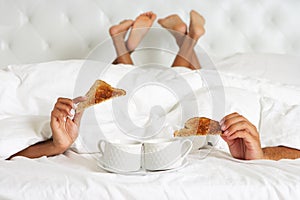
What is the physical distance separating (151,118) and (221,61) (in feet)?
2.42

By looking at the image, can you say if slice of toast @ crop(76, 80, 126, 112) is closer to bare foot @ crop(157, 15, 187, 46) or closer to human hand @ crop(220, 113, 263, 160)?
human hand @ crop(220, 113, 263, 160)

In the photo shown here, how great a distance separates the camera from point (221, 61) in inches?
89.1

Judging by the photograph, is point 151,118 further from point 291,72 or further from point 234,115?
point 291,72

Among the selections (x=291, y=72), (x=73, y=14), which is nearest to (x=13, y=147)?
(x=73, y=14)

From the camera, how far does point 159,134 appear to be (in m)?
1.55

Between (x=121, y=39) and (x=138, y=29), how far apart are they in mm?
91

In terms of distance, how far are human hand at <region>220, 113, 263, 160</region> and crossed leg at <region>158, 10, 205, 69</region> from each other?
87 centimetres

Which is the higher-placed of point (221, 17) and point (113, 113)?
point (221, 17)

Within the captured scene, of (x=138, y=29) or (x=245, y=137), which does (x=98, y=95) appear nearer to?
(x=245, y=137)

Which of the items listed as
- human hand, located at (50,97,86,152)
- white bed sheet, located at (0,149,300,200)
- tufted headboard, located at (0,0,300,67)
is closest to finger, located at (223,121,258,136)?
white bed sheet, located at (0,149,300,200)

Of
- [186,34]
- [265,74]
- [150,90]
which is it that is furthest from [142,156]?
[186,34]

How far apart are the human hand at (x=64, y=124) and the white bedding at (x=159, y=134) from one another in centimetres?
4

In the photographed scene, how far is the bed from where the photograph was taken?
3.79ft

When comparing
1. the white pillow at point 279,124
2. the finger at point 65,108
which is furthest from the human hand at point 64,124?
the white pillow at point 279,124
